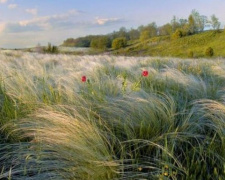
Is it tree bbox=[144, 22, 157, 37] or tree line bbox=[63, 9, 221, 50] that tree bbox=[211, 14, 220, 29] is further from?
tree bbox=[144, 22, 157, 37]

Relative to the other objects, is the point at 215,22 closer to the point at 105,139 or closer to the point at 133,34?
the point at 133,34

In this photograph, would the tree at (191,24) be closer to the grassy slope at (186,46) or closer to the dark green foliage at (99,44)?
the grassy slope at (186,46)

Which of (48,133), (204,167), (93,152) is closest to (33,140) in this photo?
(48,133)

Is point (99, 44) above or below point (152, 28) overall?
below

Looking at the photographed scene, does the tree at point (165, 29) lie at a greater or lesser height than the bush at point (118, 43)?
greater

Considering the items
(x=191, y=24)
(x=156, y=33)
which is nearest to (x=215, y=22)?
(x=191, y=24)

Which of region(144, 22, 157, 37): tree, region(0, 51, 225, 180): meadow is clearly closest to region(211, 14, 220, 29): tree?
region(144, 22, 157, 37): tree

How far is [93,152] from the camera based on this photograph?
51.3 inches

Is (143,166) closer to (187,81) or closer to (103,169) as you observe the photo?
(103,169)

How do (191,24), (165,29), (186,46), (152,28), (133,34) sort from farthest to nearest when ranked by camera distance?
(133,34) < (152,28) < (165,29) < (191,24) < (186,46)

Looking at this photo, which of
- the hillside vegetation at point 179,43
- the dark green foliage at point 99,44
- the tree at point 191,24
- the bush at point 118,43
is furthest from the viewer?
the tree at point 191,24

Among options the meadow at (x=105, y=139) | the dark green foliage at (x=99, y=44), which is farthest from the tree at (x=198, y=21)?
the meadow at (x=105, y=139)

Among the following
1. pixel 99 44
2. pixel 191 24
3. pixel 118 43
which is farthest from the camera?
pixel 191 24

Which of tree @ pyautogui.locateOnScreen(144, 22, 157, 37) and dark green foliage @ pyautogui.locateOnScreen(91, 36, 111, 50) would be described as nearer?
dark green foliage @ pyautogui.locateOnScreen(91, 36, 111, 50)
